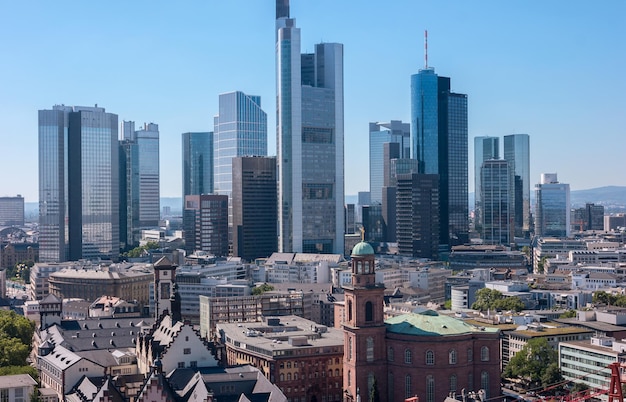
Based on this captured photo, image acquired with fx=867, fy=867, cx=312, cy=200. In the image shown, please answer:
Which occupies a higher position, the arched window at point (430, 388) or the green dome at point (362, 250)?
the green dome at point (362, 250)

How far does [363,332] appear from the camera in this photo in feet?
360

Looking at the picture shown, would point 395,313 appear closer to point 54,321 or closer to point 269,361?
point 269,361

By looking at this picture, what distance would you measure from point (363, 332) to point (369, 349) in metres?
2.47

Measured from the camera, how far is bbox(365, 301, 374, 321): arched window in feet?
362

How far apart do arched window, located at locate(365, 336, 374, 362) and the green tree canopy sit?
71.9m

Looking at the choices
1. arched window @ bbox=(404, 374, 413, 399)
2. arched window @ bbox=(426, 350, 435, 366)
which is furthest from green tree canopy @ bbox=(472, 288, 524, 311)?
arched window @ bbox=(404, 374, 413, 399)

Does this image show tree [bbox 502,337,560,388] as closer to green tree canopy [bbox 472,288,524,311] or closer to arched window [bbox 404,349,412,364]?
arched window [bbox 404,349,412,364]

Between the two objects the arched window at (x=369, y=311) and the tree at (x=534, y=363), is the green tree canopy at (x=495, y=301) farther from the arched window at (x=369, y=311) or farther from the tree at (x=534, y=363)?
the arched window at (x=369, y=311)

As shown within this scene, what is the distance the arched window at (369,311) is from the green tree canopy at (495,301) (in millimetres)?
71810

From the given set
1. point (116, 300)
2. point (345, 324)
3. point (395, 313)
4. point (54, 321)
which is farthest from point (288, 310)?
point (345, 324)

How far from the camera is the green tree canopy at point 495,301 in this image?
583ft

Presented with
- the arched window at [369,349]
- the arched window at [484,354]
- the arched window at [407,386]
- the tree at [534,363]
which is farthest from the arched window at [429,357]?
the tree at [534,363]

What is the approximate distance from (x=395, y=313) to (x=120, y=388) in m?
74.0

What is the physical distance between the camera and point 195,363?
352ft
